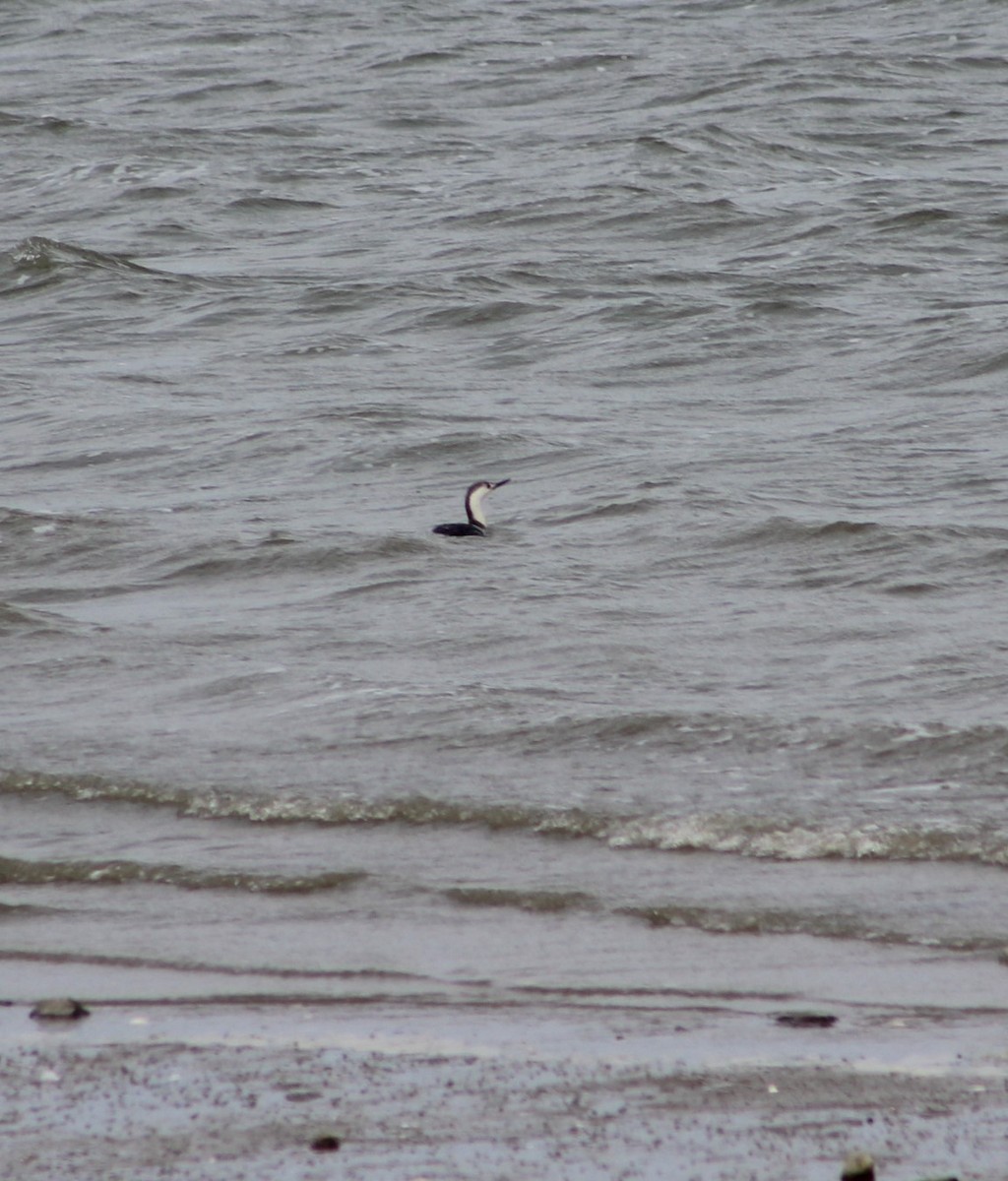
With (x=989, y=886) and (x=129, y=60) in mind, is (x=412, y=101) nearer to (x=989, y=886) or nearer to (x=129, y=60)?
(x=129, y=60)

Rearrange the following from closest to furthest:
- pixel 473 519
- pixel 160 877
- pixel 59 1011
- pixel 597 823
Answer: pixel 59 1011 < pixel 160 877 < pixel 597 823 < pixel 473 519

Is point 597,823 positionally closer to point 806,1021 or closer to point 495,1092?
point 806,1021

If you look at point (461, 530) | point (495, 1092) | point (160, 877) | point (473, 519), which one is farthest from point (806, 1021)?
point (473, 519)

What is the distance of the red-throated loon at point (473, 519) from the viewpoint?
11.6m

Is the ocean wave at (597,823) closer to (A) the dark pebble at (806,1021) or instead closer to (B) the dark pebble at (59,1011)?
(B) the dark pebble at (59,1011)

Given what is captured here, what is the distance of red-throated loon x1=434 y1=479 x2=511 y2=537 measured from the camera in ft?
38.0

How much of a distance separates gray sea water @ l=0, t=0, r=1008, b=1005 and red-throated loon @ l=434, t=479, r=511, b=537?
172 mm

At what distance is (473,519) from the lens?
11.9m

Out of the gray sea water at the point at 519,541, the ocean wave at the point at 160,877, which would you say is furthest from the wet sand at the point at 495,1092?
the ocean wave at the point at 160,877

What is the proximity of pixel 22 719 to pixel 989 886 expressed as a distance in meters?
4.15

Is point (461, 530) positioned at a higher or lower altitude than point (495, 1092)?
lower

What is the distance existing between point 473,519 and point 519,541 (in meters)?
0.37

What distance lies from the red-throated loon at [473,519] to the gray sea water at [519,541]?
17cm

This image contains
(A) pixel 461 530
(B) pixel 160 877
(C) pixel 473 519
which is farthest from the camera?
(C) pixel 473 519
